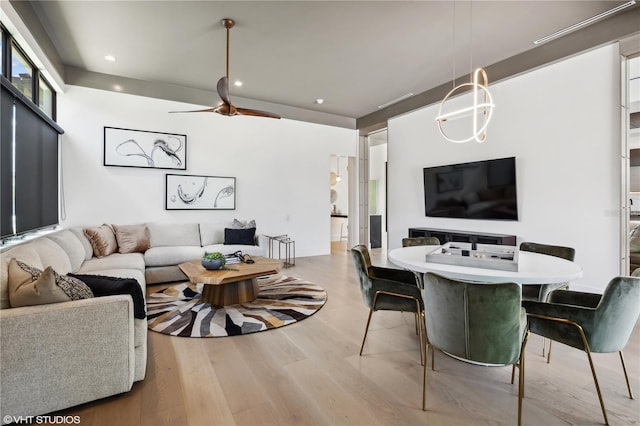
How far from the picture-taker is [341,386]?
2.08m

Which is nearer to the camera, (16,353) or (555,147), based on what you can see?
(16,353)

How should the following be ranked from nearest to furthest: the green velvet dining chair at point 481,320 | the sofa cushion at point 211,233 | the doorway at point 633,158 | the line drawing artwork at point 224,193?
the green velvet dining chair at point 481,320
the doorway at point 633,158
the sofa cushion at point 211,233
the line drawing artwork at point 224,193

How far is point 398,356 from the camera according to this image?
8.22ft

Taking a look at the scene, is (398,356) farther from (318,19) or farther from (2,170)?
(2,170)

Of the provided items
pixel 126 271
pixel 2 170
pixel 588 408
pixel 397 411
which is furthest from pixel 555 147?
pixel 2 170

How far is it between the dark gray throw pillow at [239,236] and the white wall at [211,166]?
0.68m

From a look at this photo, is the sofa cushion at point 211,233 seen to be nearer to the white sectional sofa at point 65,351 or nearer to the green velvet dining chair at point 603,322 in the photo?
the white sectional sofa at point 65,351

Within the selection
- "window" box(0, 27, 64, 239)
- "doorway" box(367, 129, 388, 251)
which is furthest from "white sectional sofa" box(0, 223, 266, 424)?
"doorway" box(367, 129, 388, 251)

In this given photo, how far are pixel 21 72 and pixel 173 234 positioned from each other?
2.72 m

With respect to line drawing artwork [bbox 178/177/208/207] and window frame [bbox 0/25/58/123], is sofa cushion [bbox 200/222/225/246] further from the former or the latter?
window frame [bbox 0/25/58/123]

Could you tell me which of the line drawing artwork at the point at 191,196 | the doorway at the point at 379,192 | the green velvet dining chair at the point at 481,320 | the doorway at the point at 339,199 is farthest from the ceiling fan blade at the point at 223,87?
the doorway at the point at 339,199

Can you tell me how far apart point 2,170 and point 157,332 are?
202 cm

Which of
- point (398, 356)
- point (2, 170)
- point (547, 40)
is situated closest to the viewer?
point (398, 356)

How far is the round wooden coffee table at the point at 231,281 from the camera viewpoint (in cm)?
334
